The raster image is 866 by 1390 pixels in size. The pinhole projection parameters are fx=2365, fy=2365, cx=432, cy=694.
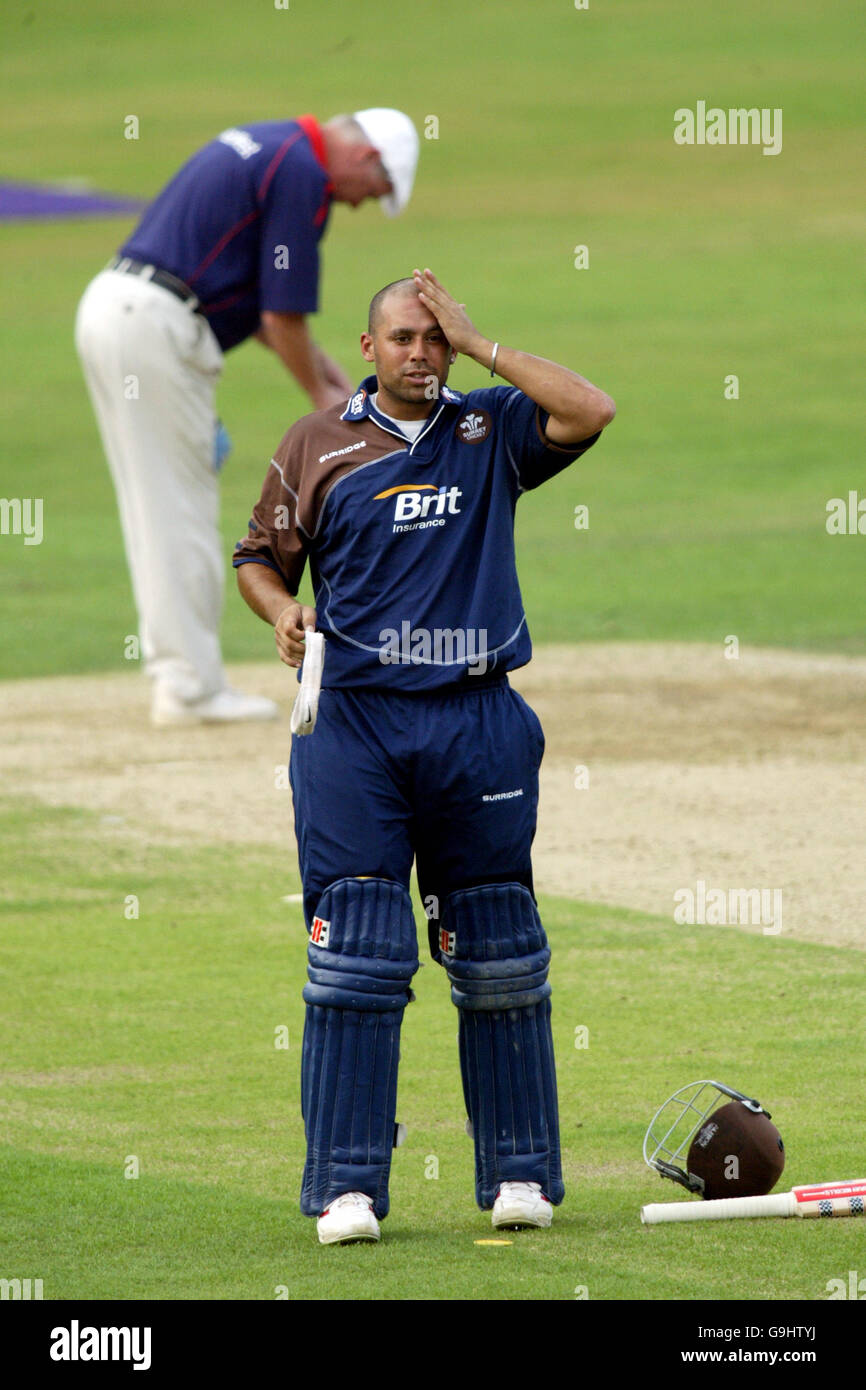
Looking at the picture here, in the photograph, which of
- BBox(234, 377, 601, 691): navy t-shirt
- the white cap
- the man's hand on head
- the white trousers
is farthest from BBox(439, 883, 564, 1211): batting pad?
the white trousers

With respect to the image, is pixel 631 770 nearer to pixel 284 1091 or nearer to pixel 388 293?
pixel 284 1091

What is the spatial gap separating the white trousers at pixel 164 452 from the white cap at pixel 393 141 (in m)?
1.15

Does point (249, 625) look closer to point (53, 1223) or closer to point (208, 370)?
point (208, 370)

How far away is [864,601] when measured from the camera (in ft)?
48.3

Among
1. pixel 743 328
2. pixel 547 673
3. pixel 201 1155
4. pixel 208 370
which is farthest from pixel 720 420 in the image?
pixel 201 1155

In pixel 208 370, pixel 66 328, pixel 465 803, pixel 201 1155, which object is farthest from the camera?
pixel 66 328

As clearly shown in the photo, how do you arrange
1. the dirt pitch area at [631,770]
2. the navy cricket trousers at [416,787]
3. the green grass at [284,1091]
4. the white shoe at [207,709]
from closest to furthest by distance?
the green grass at [284,1091], the navy cricket trousers at [416,787], the dirt pitch area at [631,770], the white shoe at [207,709]

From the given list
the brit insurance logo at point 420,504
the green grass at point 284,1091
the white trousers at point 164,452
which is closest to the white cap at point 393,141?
the white trousers at point 164,452

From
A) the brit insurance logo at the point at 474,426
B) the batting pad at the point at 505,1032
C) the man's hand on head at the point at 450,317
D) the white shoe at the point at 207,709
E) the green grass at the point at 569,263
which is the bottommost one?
the batting pad at the point at 505,1032

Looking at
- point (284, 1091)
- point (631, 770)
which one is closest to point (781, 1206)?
point (284, 1091)

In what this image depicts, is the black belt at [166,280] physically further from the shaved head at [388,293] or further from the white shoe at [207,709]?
the shaved head at [388,293]

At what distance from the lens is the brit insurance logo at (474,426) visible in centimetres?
540

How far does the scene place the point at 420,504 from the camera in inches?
211

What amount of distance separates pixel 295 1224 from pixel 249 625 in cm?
967
